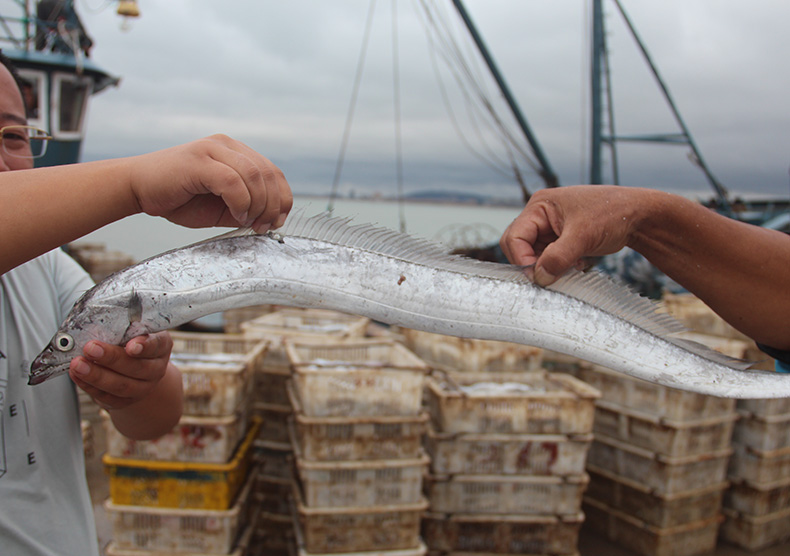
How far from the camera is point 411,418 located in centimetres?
369

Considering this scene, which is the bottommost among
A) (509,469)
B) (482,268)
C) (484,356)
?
(509,469)

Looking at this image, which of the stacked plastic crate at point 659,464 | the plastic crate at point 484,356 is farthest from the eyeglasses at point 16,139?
the stacked plastic crate at point 659,464

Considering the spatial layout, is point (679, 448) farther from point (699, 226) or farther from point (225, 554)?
point (225, 554)

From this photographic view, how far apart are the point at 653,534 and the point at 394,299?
4209 millimetres

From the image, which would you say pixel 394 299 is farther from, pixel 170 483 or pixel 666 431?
pixel 666 431

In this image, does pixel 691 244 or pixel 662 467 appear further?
pixel 662 467

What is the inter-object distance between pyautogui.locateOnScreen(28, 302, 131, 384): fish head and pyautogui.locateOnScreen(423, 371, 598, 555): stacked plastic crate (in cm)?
282

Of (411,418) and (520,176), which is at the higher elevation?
(520,176)

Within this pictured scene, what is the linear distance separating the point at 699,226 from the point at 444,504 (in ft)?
9.93

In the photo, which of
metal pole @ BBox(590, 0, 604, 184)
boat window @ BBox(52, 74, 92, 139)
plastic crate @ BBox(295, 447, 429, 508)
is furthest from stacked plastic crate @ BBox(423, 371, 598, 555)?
boat window @ BBox(52, 74, 92, 139)

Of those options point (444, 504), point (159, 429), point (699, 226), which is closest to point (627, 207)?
point (699, 226)

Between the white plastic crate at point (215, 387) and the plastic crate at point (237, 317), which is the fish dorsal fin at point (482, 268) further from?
the plastic crate at point (237, 317)

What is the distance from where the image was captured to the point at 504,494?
13.3 feet

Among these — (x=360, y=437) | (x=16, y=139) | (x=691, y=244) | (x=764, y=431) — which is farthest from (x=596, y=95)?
(x=16, y=139)
